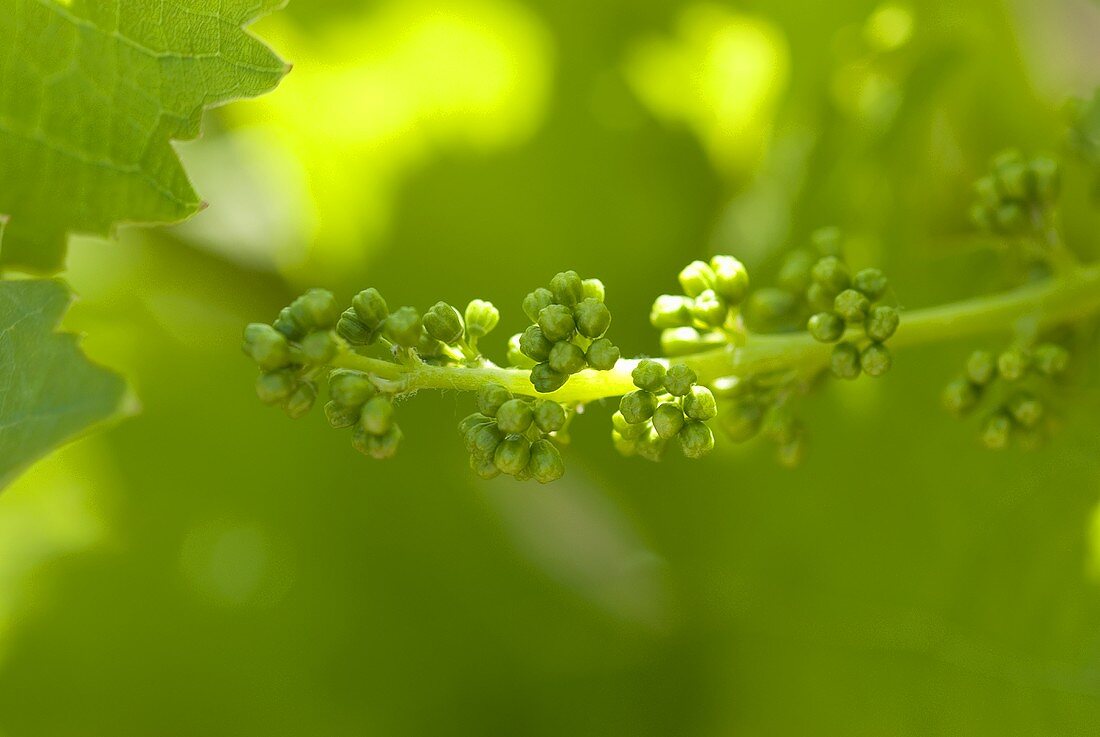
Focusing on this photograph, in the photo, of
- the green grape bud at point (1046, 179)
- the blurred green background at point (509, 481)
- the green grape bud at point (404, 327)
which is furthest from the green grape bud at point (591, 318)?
the blurred green background at point (509, 481)

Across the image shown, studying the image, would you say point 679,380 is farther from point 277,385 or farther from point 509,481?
point 509,481

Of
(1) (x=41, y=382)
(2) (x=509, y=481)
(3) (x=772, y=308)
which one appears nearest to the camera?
(1) (x=41, y=382)

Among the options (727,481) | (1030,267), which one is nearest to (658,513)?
(727,481)

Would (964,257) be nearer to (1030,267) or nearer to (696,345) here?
(1030,267)

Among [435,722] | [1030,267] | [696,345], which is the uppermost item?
[1030,267]

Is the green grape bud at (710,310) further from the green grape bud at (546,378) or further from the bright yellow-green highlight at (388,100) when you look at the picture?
the bright yellow-green highlight at (388,100)

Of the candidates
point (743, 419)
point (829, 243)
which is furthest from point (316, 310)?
point (829, 243)
